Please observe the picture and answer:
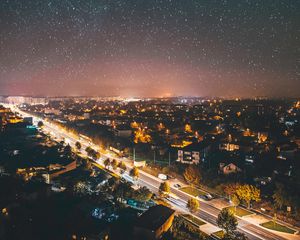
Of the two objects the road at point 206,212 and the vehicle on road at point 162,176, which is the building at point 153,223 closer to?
the road at point 206,212

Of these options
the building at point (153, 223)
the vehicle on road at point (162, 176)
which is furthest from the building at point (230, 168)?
the building at point (153, 223)

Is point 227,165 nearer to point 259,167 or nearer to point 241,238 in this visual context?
point 259,167

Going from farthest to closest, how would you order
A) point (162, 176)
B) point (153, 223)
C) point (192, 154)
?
1. point (192, 154)
2. point (162, 176)
3. point (153, 223)

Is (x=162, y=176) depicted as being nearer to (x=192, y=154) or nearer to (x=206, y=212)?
(x=192, y=154)

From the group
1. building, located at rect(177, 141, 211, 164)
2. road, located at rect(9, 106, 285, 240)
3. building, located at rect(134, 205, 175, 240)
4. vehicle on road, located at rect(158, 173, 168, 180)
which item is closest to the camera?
building, located at rect(134, 205, 175, 240)

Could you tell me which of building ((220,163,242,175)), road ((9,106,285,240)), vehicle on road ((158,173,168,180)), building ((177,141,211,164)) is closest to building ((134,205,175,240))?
road ((9,106,285,240))

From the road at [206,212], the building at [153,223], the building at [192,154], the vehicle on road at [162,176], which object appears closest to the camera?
the building at [153,223]

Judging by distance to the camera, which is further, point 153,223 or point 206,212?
point 206,212

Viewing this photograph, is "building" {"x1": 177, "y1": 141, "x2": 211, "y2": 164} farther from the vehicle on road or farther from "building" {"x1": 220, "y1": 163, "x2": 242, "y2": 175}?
the vehicle on road

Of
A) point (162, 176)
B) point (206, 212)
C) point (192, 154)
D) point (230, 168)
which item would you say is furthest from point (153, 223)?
point (192, 154)
